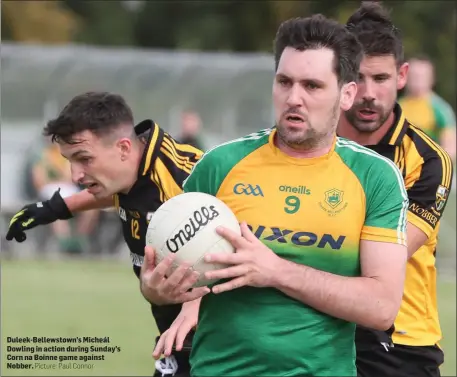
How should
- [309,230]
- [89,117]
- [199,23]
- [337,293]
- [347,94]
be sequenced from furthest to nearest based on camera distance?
[199,23] < [89,117] < [347,94] < [309,230] < [337,293]

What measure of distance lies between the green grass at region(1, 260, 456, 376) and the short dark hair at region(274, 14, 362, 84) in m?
4.67

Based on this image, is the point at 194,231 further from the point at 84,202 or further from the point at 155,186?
the point at 84,202

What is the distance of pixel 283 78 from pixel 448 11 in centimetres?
2853

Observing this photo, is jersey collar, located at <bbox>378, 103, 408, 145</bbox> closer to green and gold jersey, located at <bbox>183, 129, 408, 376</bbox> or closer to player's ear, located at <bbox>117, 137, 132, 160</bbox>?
green and gold jersey, located at <bbox>183, 129, 408, 376</bbox>

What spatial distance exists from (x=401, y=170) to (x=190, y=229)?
178cm

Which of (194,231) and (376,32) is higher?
(376,32)

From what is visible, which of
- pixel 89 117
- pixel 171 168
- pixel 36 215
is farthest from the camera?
pixel 36 215

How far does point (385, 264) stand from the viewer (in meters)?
4.09

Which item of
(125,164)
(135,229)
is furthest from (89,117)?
(135,229)

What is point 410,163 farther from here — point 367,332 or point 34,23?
point 34,23

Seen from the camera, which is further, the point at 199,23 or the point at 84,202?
the point at 199,23

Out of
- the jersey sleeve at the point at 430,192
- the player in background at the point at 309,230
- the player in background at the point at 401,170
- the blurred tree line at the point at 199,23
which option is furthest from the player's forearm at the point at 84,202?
the blurred tree line at the point at 199,23

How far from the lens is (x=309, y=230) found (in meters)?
4.12

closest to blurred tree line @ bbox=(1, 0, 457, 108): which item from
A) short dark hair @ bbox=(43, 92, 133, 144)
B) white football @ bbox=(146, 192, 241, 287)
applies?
short dark hair @ bbox=(43, 92, 133, 144)
